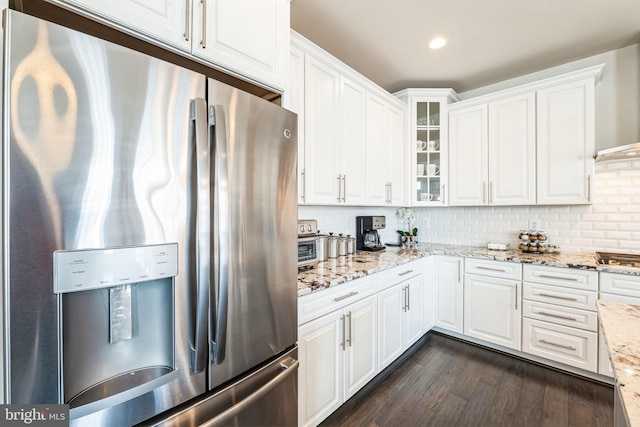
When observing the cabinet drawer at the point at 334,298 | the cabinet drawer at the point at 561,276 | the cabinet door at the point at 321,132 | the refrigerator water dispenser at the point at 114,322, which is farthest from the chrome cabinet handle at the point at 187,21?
the cabinet drawer at the point at 561,276

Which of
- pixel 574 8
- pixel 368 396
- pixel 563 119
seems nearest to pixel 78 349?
pixel 368 396

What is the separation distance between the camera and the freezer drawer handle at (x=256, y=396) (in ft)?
3.07

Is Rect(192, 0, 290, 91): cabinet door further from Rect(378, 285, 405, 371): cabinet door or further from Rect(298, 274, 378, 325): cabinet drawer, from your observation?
Rect(378, 285, 405, 371): cabinet door

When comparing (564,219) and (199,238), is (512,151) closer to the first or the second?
(564,219)

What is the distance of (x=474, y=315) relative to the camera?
269cm

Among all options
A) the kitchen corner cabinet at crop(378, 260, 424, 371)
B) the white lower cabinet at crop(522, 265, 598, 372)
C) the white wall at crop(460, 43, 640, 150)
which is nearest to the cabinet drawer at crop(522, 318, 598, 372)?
the white lower cabinet at crop(522, 265, 598, 372)

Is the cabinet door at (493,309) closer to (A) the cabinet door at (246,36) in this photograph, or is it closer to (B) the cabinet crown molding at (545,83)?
(B) the cabinet crown molding at (545,83)

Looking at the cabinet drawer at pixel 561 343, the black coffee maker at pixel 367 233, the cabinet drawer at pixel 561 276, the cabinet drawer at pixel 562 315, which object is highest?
the black coffee maker at pixel 367 233

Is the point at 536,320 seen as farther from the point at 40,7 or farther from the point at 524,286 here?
the point at 40,7

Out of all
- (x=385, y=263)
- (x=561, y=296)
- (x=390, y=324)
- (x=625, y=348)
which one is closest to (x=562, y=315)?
(x=561, y=296)

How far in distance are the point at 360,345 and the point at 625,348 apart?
1363 millimetres

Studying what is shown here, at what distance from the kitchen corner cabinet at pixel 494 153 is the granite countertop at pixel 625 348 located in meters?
1.87

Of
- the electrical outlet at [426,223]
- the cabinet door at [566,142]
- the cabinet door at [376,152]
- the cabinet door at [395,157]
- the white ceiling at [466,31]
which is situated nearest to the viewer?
the white ceiling at [466,31]

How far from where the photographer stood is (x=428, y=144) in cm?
316
